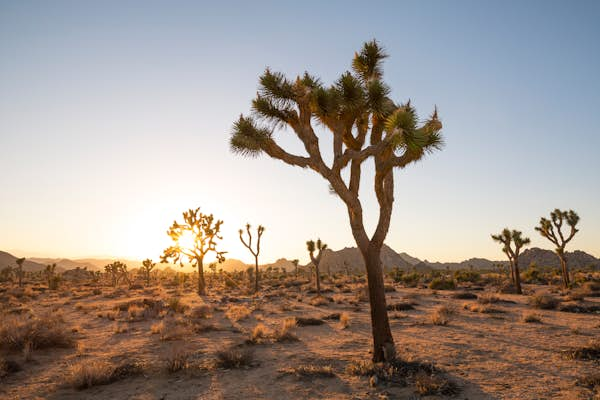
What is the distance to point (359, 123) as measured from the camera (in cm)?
909

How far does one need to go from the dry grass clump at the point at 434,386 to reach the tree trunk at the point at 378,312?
4.74 feet

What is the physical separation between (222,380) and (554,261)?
93205mm

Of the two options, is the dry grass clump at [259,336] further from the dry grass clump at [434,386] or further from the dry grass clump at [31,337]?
the dry grass clump at [434,386]

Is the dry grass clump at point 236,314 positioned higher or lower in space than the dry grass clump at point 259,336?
lower

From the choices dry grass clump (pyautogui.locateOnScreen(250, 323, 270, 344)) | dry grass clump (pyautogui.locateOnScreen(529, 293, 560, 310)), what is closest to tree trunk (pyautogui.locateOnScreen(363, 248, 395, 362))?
dry grass clump (pyautogui.locateOnScreen(250, 323, 270, 344))

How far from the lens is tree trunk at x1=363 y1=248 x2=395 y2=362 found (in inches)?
309

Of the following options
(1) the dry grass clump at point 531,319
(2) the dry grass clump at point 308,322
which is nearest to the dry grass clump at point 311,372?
(2) the dry grass clump at point 308,322

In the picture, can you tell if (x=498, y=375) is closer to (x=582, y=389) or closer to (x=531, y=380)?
(x=531, y=380)

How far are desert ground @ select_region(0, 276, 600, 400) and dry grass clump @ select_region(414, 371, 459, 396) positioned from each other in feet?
0.08

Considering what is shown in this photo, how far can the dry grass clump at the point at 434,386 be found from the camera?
602 centimetres

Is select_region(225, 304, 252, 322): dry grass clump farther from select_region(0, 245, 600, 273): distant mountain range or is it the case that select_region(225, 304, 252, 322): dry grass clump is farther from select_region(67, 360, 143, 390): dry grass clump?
select_region(0, 245, 600, 273): distant mountain range

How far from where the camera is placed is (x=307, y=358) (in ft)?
28.6

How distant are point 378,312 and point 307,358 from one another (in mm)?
2229

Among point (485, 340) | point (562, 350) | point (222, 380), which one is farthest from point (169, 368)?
point (562, 350)
